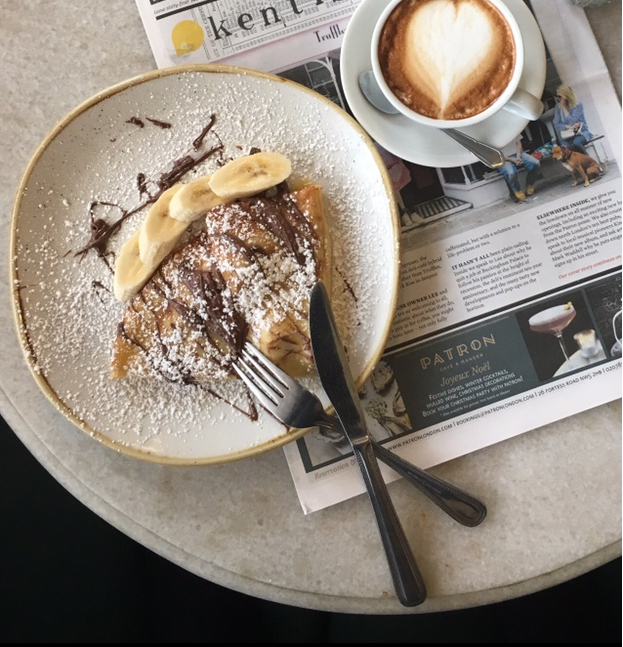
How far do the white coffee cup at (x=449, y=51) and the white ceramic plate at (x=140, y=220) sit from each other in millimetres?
101

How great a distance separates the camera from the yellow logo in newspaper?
35.8 inches

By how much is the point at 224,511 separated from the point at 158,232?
0.43m

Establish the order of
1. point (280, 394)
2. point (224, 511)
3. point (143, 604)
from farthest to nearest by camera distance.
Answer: point (143, 604) → point (224, 511) → point (280, 394)

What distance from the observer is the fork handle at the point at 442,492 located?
2.87 feet

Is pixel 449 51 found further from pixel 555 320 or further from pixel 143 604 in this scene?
pixel 143 604

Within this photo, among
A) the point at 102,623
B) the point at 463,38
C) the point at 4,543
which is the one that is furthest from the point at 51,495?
the point at 463,38

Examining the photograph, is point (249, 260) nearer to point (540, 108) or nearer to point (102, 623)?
point (540, 108)

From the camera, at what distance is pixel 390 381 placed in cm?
94

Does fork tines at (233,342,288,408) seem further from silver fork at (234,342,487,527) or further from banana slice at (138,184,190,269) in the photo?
banana slice at (138,184,190,269)

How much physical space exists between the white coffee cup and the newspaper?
0.13 meters

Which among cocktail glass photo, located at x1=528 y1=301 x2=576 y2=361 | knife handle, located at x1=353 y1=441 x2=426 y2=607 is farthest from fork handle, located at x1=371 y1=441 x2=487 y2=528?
cocktail glass photo, located at x1=528 y1=301 x2=576 y2=361

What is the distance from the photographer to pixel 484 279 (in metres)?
0.96

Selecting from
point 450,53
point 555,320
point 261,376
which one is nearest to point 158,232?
point 261,376

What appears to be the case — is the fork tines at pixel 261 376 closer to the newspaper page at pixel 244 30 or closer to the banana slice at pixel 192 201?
the banana slice at pixel 192 201
